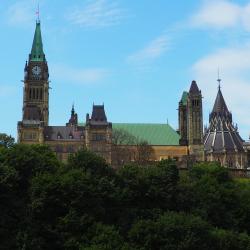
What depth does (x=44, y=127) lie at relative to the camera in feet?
431

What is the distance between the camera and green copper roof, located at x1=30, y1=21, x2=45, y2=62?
148 meters

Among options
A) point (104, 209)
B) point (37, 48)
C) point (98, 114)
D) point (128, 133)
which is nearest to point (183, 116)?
point (128, 133)

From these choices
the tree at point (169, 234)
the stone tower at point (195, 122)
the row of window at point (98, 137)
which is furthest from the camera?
the stone tower at point (195, 122)

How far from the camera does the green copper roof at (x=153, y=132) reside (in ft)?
454

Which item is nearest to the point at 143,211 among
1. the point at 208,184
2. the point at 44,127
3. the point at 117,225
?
the point at 117,225

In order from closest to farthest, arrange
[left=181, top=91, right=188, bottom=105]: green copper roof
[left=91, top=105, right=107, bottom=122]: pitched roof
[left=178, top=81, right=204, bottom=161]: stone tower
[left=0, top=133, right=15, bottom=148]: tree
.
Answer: [left=0, top=133, right=15, bottom=148]: tree
[left=91, top=105, right=107, bottom=122]: pitched roof
[left=178, top=81, right=204, bottom=161]: stone tower
[left=181, top=91, right=188, bottom=105]: green copper roof

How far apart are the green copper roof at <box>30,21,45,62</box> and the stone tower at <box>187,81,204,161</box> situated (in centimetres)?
3630

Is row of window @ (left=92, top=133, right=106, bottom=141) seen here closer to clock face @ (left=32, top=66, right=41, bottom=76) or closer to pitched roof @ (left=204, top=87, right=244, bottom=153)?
pitched roof @ (left=204, top=87, right=244, bottom=153)

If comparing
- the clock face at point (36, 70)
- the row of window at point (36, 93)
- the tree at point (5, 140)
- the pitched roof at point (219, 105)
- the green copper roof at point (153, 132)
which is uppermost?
the clock face at point (36, 70)

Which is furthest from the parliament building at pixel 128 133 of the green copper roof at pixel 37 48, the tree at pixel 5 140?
the tree at pixel 5 140

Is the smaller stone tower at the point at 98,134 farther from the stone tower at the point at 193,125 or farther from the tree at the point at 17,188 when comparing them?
the tree at the point at 17,188

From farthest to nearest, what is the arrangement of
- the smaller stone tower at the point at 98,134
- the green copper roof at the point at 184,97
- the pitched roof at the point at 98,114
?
the green copper roof at the point at 184,97 → the pitched roof at the point at 98,114 → the smaller stone tower at the point at 98,134

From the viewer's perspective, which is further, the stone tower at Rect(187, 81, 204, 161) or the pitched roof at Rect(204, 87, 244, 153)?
the pitched roof at Rect(204, 87, 244, 153)

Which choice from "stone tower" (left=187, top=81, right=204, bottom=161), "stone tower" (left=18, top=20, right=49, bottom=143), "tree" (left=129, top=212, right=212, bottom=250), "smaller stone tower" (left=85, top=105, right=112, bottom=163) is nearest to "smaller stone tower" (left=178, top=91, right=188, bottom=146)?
"stone tower" (left=187, top=81, right=204, bottom=161)
